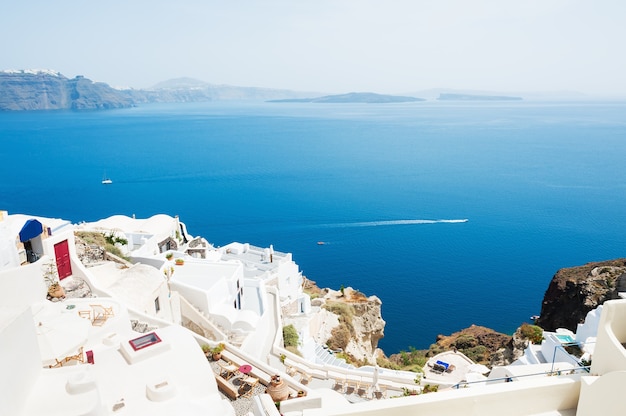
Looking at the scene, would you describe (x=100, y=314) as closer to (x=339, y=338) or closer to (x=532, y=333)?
(x=339, y=338)

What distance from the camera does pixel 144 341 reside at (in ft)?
44.9

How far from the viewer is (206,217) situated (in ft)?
248

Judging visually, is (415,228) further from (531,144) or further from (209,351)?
(531,144)

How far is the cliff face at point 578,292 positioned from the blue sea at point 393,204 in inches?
454

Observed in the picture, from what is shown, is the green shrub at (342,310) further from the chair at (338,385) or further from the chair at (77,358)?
the chair at (77,358)

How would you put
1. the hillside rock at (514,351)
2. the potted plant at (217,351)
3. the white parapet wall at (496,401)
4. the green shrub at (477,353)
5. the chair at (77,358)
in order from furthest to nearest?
the green shrub at (477,353), the hillside rock at (514,351), the potted plant at (217,351), the chair at (77,358), the white parapet wall at (496,401)

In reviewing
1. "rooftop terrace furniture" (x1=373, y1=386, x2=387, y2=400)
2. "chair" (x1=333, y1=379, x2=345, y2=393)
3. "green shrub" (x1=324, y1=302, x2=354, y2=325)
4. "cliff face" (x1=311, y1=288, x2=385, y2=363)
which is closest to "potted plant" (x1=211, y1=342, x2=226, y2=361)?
"chair" (x1=333, y1=379, x2=345, y2=393)

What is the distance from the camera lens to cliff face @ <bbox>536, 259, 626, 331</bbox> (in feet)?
104

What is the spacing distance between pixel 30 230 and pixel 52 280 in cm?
261

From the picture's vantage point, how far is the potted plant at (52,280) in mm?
19641

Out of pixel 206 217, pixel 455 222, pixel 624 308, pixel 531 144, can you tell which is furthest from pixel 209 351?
pixel 531 144

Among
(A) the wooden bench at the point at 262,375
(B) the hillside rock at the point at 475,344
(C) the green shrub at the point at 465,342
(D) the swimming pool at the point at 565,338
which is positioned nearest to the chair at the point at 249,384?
(A) the wooden bench at the point at 262,375

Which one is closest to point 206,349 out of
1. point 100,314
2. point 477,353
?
point 100,314

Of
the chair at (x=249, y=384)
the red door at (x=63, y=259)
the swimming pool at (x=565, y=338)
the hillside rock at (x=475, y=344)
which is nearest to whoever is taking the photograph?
the chair at (x=249, y=384)
